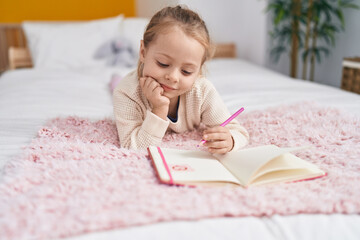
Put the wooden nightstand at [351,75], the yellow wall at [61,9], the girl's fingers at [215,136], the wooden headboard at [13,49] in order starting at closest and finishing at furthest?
the girl's fingers at [215,136]
the wooden nightstand at [351,75]
the wooden headboard at [13,49]
the yellow wall at [61,9]

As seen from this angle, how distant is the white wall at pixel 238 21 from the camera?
2.84m

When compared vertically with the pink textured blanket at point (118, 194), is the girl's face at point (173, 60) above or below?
above

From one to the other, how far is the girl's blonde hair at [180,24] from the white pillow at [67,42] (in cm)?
148

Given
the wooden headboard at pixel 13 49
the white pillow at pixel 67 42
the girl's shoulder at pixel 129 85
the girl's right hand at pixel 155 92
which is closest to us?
the girl's right hand at pixel 155 92

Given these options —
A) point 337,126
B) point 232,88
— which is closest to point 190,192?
point 337,126

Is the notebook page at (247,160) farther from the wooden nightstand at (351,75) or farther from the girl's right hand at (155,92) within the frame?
the wooden nightstand at (351,75)

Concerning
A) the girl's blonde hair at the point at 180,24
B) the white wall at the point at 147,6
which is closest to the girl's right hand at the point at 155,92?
the girl's blonde hair at the point at 180,24

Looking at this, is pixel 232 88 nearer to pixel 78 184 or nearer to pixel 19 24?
pixel 78 184

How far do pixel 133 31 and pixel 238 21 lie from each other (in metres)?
1.16

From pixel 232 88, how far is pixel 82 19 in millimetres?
1896

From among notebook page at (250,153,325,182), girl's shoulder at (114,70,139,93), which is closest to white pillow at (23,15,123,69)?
girl's shoulder at (114,70,139,93)

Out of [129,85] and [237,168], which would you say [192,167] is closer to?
[237,168]

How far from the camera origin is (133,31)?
2.46 metres

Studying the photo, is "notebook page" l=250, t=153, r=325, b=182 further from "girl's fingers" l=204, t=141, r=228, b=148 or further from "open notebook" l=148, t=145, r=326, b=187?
"girl's fingers" l=204, t=141, r=228, b=148
